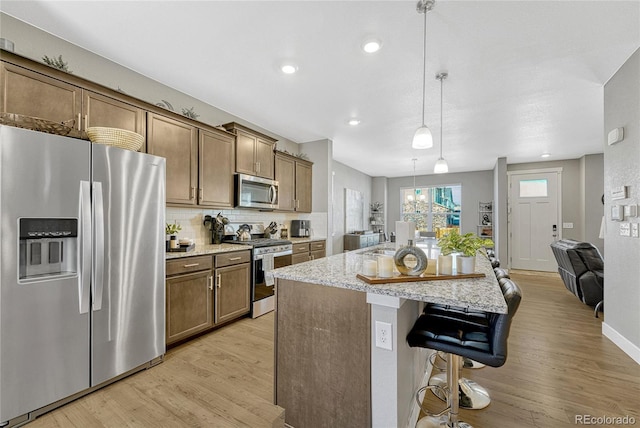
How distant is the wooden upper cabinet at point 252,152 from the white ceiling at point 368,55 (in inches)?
11.1

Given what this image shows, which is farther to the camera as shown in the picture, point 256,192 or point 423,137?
point 256,192

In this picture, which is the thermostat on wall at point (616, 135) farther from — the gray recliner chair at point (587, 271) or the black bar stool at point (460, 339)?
the black bar stool at point (460, 339)

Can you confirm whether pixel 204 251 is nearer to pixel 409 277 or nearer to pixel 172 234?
pixel 172 234

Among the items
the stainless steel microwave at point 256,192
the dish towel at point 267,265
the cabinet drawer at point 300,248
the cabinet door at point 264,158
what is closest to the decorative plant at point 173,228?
the stainless steel microwave at point 256,192

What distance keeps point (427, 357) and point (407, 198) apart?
700cm

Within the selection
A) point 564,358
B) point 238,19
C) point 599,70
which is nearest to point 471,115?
point 599,70

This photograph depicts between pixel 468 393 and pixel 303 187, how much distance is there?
12.1ft

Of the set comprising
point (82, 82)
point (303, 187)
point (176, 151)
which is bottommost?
point (303, 187)

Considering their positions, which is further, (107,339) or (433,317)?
(107,339)

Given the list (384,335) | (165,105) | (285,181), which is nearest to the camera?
(384,335)

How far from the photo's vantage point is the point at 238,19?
2025mm

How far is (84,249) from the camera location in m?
1.87

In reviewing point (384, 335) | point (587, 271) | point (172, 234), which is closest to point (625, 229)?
point (587, 271)

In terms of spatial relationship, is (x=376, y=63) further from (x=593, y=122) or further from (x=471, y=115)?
(x=593, y=122)
